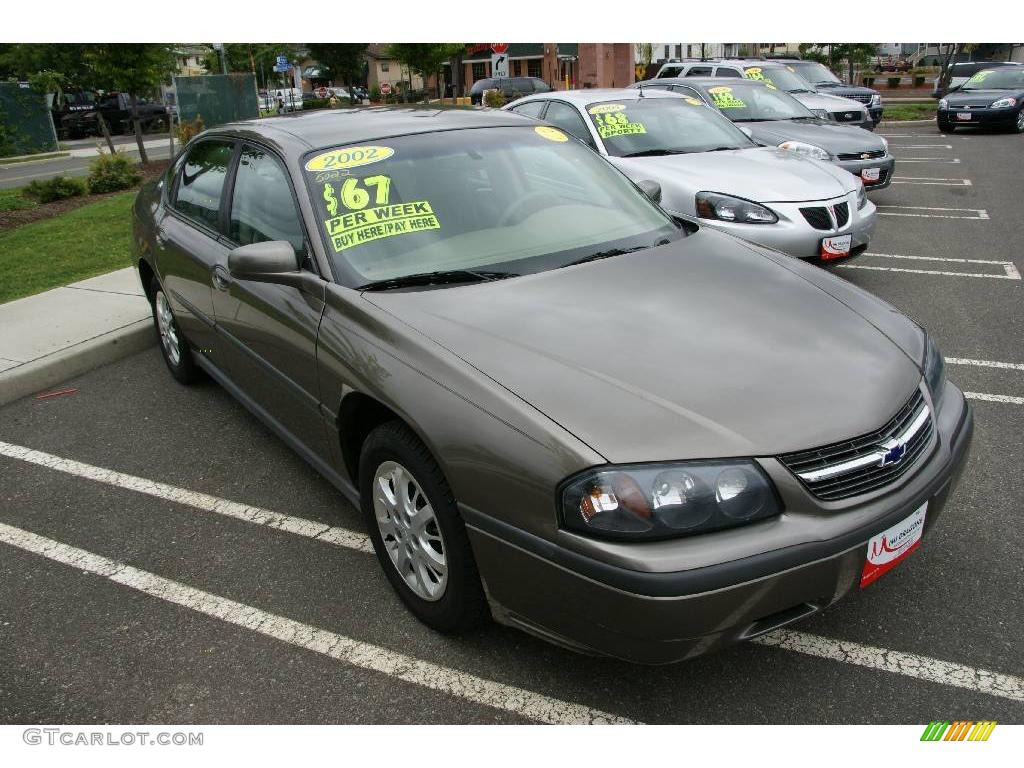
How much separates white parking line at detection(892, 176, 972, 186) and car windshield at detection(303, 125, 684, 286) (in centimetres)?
951

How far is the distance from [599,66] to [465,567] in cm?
2812

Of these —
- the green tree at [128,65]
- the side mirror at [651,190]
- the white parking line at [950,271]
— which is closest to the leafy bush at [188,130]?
the green tree at [128,65]

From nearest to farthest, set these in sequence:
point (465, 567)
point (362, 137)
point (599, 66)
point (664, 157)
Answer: point (465, 567) < point (362, 137) < point (664, 157) < point (599, 66)

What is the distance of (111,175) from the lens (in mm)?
12641

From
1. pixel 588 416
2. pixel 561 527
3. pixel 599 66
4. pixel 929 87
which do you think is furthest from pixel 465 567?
pixel 929 87

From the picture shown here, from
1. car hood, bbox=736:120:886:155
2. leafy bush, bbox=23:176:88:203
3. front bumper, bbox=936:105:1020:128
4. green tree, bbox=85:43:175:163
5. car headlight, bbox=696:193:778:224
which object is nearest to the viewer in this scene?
car headlight, bbox=696:193:778:224

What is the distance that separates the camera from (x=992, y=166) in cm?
1294

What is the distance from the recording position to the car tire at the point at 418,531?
95.0 inches

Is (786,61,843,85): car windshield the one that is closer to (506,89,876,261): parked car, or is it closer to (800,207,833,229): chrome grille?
(506,89,876,261): parked car

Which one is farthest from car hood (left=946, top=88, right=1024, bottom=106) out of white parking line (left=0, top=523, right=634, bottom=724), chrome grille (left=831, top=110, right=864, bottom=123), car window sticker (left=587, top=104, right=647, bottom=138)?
white parking line (left=0, top=523, right=634, bottom=724)

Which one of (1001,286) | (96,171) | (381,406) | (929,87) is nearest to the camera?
(381,406)

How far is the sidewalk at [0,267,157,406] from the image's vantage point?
203 inches

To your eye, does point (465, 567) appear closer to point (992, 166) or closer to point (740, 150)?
point (740, 150)

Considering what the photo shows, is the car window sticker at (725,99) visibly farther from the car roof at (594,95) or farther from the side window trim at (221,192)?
the side window trim at (221,192)
